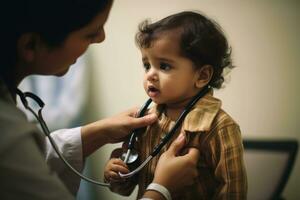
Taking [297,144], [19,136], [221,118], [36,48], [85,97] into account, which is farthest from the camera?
[85,97]

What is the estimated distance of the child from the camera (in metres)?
0.79

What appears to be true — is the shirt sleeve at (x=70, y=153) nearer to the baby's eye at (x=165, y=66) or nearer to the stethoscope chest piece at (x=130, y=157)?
the stethoscope chest piece at (x=130, y=157)

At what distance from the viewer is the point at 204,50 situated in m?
0.84

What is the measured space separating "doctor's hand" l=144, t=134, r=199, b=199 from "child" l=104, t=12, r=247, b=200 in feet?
0.09

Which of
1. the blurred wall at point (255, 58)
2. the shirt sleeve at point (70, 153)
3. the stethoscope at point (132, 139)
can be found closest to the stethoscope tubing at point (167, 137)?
the stethoscope at point (132, 139)

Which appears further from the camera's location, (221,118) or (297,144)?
(297,144)

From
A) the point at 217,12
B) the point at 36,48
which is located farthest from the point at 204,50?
the point at 36,48

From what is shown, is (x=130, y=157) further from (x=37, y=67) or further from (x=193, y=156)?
(x=37, y=67)

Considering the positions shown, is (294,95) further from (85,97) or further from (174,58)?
(85,97)

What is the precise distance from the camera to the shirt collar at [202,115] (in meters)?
0.79

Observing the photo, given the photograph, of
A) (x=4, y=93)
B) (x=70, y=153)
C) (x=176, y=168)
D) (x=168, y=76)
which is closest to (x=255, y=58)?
(x=168, y=76)

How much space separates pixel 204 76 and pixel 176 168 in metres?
0.25

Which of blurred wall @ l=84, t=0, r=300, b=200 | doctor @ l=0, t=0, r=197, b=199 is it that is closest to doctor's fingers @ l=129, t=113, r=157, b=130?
doctor @ l=0, t=0, r=197, b=199

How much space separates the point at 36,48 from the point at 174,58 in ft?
1.08
